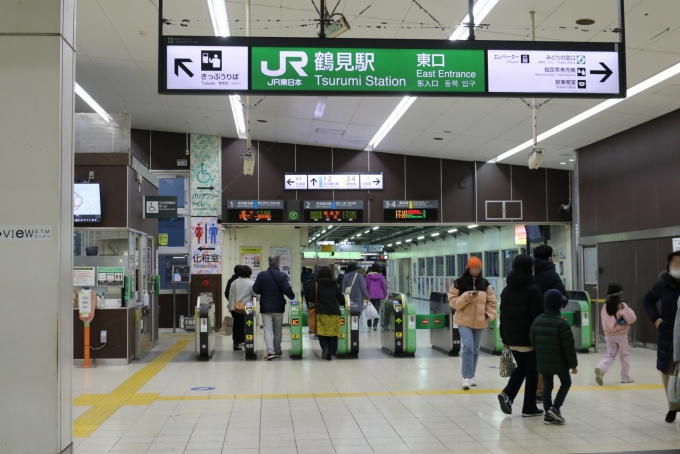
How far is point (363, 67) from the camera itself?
16.6 ft

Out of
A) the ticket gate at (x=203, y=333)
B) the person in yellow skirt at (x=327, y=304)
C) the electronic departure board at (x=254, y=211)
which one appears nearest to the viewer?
the person in yellow skirt at (x=327, y=304)

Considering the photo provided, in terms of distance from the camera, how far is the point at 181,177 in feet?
50.6

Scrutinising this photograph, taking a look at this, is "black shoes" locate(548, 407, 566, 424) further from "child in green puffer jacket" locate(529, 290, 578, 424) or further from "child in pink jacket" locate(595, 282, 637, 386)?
"child in pink jacket" locate(595, 282, 637, 386)

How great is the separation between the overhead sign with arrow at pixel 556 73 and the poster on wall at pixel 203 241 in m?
10.8

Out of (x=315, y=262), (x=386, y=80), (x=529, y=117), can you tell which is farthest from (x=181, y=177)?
(x=386, y=80)

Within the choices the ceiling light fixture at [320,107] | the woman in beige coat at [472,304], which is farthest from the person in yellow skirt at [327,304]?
the ceiling light fixture at [320,107]

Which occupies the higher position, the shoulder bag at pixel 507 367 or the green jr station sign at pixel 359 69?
the green jr station sign at pixel 359 69

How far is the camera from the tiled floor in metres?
5.13

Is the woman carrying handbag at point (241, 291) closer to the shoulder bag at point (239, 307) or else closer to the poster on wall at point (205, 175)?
the shoulder bag at point (239, 307)

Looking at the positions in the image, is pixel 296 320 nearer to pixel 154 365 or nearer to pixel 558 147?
pixel 154 365

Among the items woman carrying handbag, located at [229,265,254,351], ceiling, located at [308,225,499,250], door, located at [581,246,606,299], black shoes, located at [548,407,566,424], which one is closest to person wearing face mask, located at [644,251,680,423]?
black shoes, located at [548,407,566,424]

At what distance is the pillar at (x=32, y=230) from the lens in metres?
3.79

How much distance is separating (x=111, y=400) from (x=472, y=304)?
4012 millimetres

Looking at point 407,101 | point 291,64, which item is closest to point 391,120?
point 407,101
